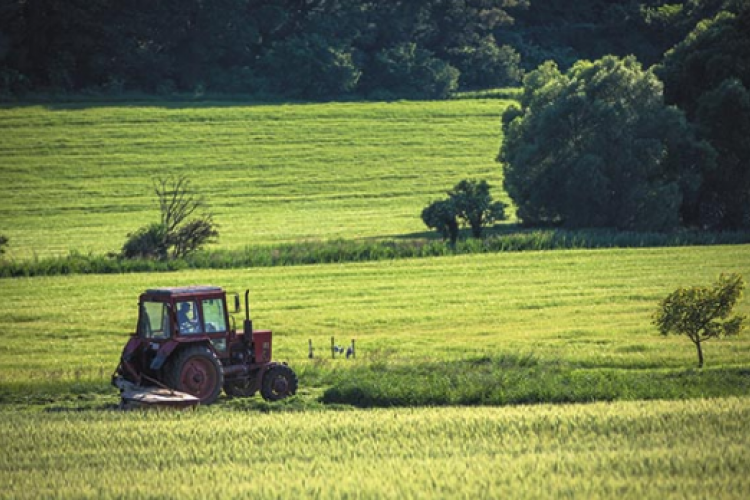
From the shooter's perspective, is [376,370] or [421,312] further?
[421,312]

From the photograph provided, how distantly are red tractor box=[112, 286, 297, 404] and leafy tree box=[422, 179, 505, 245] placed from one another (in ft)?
112

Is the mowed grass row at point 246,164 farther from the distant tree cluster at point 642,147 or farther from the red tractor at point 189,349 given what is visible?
the red tractor at point 189,349

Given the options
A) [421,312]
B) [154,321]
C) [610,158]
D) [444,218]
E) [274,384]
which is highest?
[610,158]

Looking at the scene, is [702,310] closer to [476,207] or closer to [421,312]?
[421,312]

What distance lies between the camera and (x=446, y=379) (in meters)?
25.8

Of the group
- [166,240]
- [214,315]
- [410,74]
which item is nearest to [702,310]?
[214,315]

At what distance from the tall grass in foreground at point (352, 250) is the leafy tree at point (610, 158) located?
286cm

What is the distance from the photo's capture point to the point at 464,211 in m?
61.4

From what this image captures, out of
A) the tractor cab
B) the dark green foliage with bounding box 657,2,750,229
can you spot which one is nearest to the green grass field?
the tractor cab

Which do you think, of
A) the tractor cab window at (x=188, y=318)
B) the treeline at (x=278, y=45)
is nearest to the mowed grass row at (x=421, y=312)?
the tractor cab window at (x=188, y=318)

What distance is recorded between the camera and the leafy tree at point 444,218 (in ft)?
197

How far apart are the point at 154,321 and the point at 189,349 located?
3.06 ft

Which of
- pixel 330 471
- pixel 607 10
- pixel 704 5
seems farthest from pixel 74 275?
pixel 607 10

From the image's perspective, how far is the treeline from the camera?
284 feet
